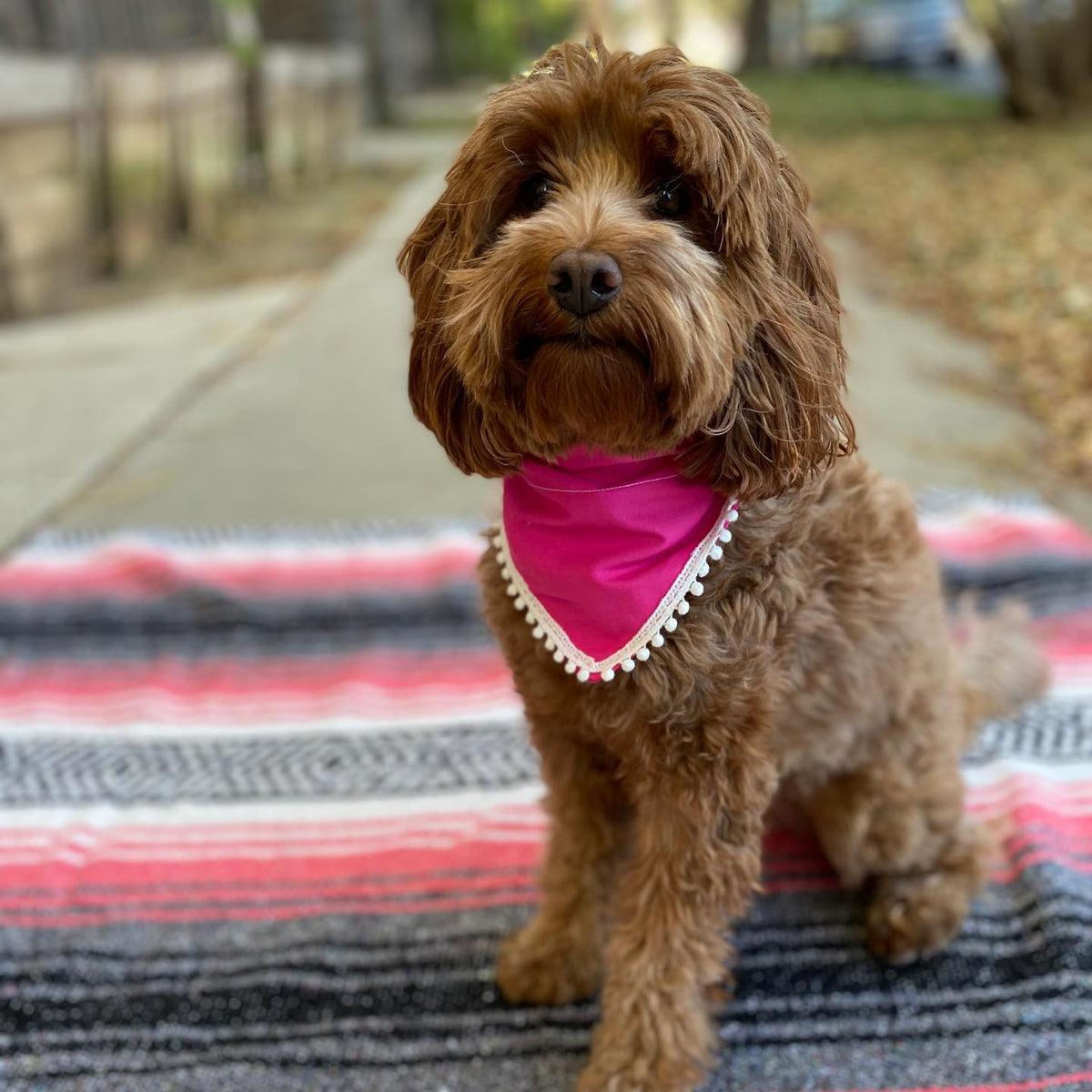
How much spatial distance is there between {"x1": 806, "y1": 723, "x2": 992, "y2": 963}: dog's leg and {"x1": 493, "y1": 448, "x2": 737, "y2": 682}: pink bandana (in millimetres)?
714

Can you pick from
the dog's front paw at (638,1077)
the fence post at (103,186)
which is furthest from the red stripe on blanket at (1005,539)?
the fence post at (103,186)

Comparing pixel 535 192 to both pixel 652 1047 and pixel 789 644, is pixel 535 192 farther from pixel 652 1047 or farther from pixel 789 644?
pixel 652 1047

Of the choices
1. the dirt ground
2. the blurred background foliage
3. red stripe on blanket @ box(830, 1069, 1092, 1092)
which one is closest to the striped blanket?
red stripe on blanket @ box(830, 1069, 1092, 1092)

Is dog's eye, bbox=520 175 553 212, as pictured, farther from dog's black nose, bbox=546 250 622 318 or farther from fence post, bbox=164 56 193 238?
fence post, bbox=164 56 193 238

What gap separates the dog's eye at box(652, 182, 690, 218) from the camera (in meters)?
1.75

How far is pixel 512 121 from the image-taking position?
1.75 meters

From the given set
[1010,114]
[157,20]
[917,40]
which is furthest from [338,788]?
[917,40]

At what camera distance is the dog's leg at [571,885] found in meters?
2.24

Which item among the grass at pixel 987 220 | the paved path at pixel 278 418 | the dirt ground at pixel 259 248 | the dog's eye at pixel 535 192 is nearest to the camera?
the dog's eye at pixel 535 192

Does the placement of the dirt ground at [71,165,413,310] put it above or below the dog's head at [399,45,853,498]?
below

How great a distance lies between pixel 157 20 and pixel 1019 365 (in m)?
9.53

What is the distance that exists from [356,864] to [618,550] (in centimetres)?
129

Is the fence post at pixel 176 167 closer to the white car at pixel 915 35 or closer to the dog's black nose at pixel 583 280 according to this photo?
the dog's black nose at pixel 583 280

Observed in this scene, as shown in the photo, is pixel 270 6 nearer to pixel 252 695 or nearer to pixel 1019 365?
pixel 1019 365
